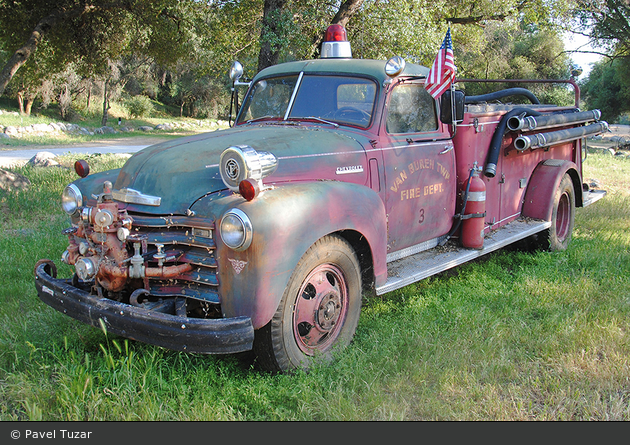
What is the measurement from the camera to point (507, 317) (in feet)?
13.9

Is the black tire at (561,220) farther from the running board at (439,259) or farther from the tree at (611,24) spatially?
the tree at (611,24)

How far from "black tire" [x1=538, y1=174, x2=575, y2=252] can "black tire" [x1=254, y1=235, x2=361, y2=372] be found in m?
3.39

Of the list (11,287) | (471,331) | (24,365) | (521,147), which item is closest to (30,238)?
(11,287)

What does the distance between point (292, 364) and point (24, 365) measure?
1.78 meters

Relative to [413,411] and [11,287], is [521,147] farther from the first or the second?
[11,287]

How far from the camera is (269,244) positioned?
9.41 ft

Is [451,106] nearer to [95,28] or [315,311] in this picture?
[315,311]

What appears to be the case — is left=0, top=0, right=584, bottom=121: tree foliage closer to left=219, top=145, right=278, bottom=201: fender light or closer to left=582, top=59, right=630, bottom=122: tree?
left=219, top=145, right=278, bottom=201: fender light

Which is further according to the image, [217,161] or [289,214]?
[217,161]

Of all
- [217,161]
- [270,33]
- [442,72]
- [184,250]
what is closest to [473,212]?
[442,72]

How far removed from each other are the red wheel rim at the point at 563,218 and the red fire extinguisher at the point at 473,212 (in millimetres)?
2283

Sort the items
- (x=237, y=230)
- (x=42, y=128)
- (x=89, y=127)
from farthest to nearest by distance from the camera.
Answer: (x=89, y=127) → (x=42, y=128) → (x=237, y=230)

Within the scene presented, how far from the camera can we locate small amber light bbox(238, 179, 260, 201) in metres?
2.89

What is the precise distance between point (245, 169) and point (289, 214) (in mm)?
359
